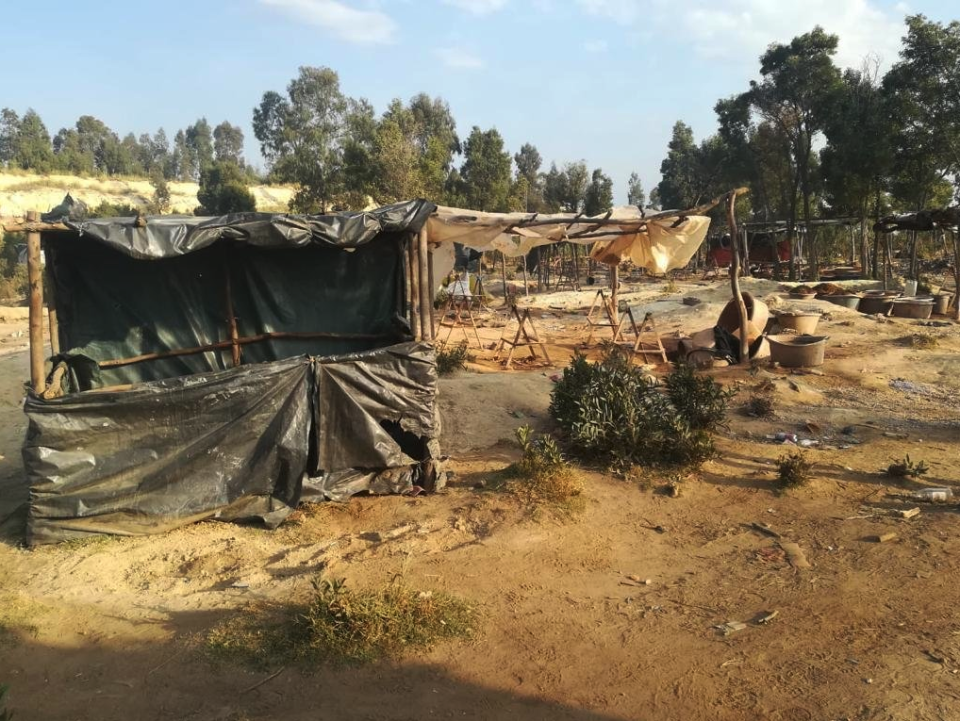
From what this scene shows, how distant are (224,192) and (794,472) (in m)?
36.5

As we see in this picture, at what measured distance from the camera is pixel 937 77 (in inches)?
719

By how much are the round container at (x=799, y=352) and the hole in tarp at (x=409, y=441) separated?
6.69 meters

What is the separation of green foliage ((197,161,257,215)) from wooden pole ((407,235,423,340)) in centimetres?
3182

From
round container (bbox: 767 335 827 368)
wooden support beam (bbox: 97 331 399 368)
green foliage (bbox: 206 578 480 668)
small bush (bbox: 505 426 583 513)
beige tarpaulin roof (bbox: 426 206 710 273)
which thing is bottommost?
green foliage (bbox: 206 578 480 668)

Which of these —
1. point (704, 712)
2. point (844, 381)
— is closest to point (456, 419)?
point (704, 712)

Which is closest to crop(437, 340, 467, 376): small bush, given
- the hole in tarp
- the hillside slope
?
the hole in tarp

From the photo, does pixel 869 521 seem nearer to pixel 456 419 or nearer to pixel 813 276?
pixel 456 419

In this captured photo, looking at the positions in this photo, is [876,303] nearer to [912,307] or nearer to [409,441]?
[912,307]

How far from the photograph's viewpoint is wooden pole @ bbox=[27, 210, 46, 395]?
480cm

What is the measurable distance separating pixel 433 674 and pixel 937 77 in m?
21.5

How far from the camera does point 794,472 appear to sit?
224 inches

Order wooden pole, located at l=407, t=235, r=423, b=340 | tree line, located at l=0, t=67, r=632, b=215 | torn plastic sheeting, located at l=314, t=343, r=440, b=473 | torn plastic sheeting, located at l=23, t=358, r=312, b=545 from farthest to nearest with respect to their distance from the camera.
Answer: tree line, located at l=0, t=67, r=632, b=215
wooden pole, located at l=407, t=235, r=423, b=340
torn plastic sheeting, located at l=314, t=343, r=440, b=473
torn plastic sheeting, located at l=23, t=358, r=312, b=545

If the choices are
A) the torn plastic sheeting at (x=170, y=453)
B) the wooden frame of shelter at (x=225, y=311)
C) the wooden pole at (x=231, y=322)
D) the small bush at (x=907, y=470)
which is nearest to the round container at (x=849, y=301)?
the small bush at (x=907, y=470)

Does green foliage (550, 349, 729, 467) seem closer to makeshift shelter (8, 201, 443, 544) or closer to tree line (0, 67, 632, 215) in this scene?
makeshift shelter (8, 201, 443, 544)
